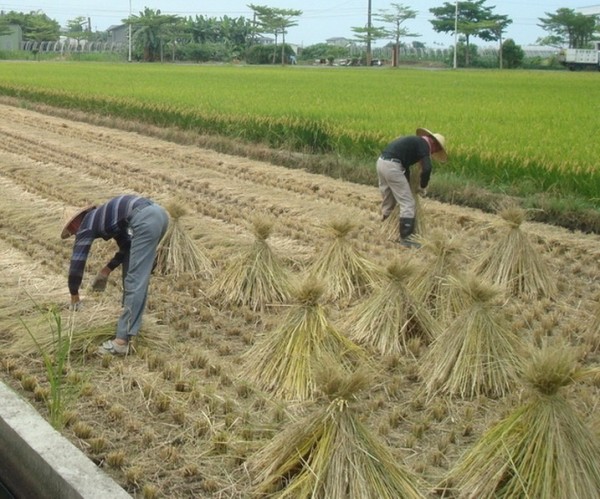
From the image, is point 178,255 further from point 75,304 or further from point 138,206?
point 138,206

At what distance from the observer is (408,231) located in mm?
7125

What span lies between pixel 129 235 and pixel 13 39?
73.2 metres

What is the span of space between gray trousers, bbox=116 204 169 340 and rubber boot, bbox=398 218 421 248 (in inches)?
113

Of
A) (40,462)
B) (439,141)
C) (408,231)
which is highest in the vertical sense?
(439,141)

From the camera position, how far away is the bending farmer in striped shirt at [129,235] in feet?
15.1

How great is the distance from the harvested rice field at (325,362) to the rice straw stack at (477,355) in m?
0.01

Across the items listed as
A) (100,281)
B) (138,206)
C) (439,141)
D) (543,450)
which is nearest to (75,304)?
(100,281)

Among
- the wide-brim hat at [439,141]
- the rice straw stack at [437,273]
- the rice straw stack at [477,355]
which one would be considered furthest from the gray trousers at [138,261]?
the wide-brim hat at [439,141]

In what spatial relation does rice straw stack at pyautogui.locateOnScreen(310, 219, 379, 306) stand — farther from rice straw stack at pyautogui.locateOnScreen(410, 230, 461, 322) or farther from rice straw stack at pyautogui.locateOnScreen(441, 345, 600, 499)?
rice straw stack at pyautogui.locateOnScreen(441, 345, 600, 499)

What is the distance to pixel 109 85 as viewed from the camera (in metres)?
22.5

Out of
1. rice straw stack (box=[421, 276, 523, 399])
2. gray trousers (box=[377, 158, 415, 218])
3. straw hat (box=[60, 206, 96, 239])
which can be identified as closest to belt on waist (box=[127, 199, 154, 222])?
straw hat (box=[60, 206, 96, 239])

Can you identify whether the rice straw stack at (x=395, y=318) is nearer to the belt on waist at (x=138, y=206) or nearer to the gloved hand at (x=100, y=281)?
the belt on waist at (x=138, y=206)

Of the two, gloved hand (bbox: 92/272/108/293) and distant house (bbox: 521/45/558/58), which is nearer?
gloved hand (bbox: 92/272/108/293)

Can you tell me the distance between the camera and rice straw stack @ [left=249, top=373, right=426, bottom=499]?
10.1 feet
